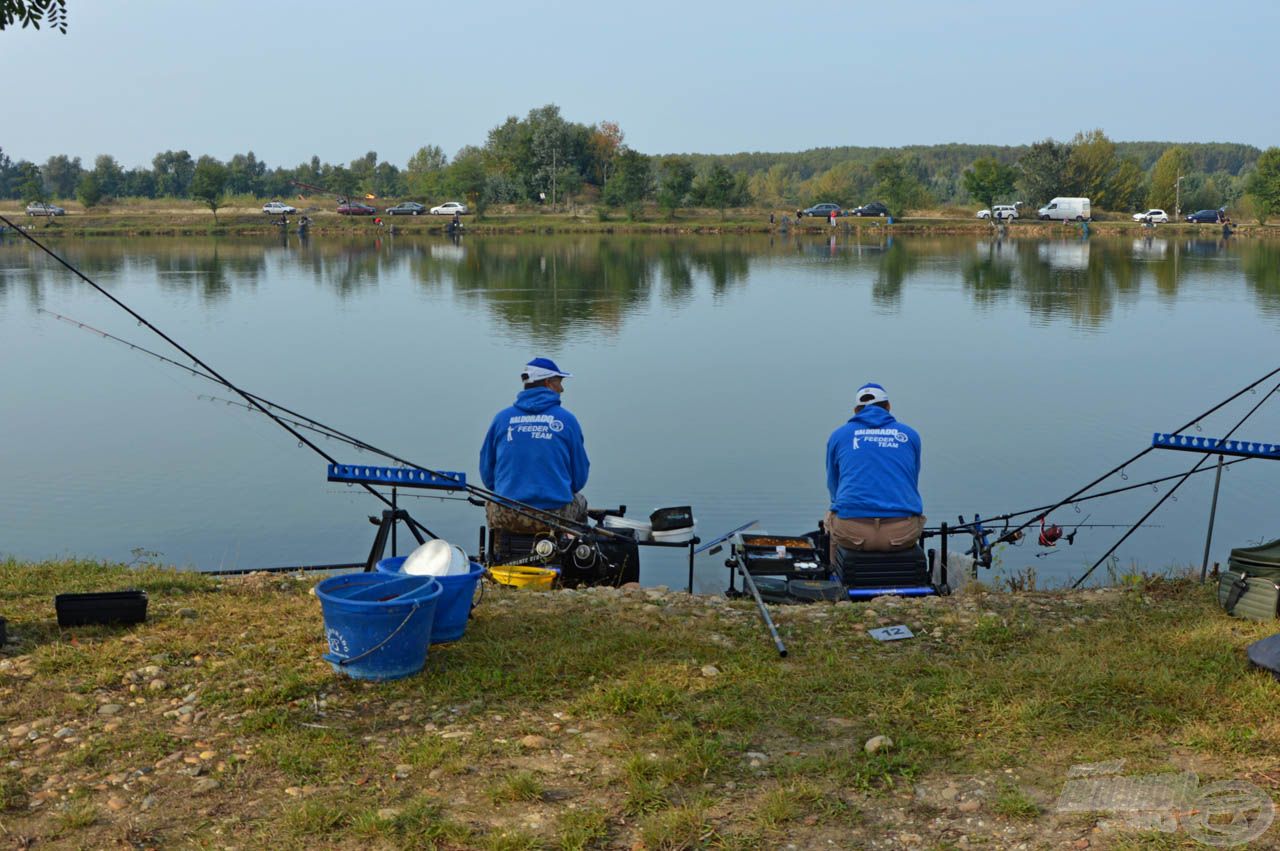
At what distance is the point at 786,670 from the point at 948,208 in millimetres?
83666

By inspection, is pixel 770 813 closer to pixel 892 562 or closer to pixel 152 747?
pixel 152 747

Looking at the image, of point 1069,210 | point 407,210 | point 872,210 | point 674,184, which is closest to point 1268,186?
point 1069,210

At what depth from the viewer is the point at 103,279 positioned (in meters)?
37.9

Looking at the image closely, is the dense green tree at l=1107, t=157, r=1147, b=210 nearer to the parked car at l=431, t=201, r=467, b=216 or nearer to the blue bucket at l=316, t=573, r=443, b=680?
the parked car at l=431, t=201, r=467, b=216

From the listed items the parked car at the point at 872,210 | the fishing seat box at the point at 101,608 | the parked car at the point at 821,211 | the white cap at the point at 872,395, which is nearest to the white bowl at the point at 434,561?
the fishing seat box at the point at 101,608

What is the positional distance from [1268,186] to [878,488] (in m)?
74.3

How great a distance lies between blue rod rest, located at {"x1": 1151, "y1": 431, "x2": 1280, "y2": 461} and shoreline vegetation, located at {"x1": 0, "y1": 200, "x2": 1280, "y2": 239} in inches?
2572

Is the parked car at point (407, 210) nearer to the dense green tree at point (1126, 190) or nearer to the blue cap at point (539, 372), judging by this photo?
the dense green tree at point (1126, 190)

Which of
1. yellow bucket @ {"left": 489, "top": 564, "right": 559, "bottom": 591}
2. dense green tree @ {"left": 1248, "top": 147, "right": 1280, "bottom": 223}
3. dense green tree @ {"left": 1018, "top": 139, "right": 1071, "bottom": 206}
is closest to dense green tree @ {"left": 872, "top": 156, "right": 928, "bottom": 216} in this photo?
dense green tree @ {"left": 1018, "top": 139, "right": 1071, "bottom": 206}

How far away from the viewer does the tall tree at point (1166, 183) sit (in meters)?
84.2

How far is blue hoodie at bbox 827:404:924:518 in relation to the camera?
23.1 ft

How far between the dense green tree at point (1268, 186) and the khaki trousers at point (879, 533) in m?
72.7

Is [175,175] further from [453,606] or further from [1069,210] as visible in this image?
[453,606]

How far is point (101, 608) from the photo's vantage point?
18.0ft
